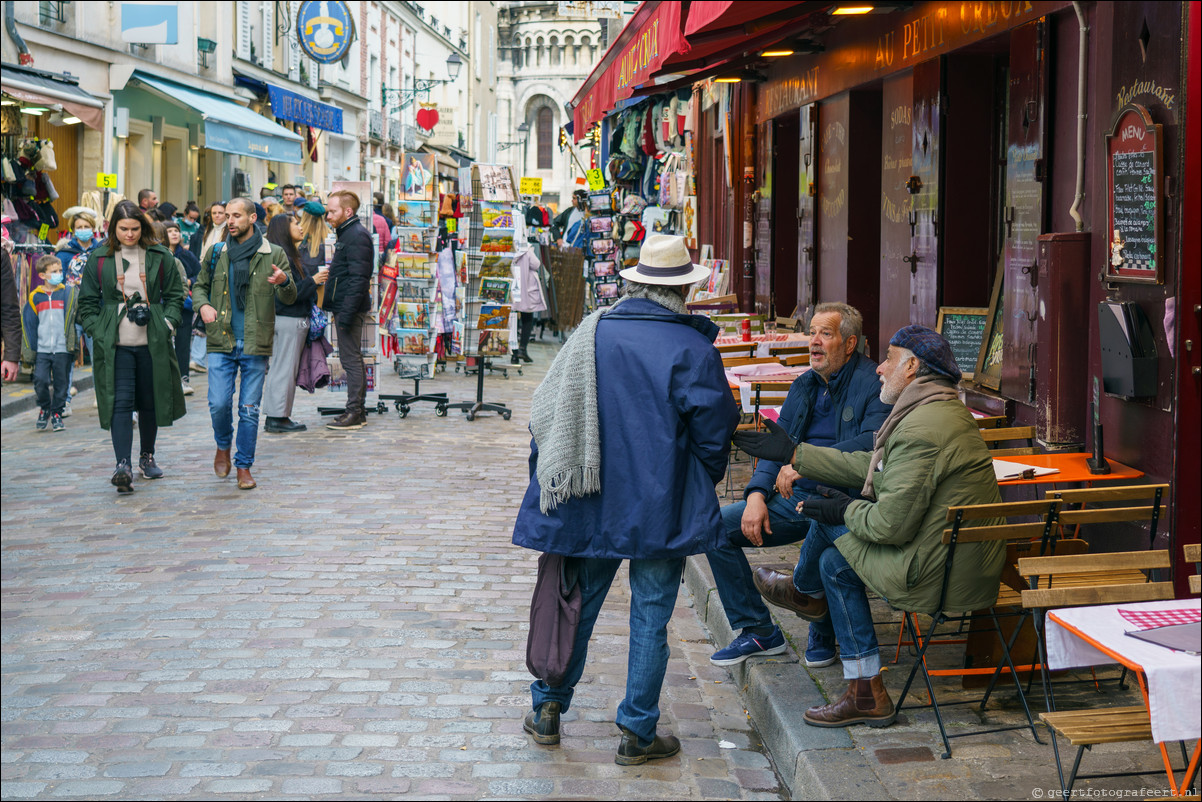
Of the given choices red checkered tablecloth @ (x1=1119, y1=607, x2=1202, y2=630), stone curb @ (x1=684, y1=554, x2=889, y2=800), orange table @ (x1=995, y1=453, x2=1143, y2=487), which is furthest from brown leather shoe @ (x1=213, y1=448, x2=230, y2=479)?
red checkered tablecloth @ (x1=1119, y1=607, x2=1202, y2=630)

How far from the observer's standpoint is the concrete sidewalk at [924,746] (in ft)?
12.9

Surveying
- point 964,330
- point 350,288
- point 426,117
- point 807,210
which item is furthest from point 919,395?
point 426,117

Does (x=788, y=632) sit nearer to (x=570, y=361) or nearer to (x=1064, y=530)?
(x=1064, y=530)

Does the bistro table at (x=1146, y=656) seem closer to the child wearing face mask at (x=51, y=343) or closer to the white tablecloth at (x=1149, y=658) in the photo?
the white tablecloth at (x=1149, y=658)

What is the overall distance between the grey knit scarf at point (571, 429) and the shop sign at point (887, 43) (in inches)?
123

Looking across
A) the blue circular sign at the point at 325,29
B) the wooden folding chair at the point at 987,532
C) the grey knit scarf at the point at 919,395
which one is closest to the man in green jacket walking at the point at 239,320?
the grey knit scarf at the point at 919,395

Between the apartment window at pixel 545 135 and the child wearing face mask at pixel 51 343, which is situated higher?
the apartment window at pixel 545 135

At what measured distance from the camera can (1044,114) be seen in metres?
6.25

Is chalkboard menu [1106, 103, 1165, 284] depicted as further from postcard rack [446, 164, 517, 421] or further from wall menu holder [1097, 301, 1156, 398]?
postcard rack [446, 164, 517, 421]

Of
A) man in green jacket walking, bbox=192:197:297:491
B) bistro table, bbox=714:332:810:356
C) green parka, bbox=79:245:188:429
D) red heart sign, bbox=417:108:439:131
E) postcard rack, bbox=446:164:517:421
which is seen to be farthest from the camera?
red heart sign, bbox=417:108:439:131

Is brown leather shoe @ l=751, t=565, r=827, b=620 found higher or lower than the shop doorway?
lower

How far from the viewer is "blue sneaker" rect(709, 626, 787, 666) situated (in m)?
5.39

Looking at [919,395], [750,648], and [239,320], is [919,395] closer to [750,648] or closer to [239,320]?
[750,648]

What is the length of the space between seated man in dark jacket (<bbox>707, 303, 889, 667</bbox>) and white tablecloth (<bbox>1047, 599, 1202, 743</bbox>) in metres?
1.62
